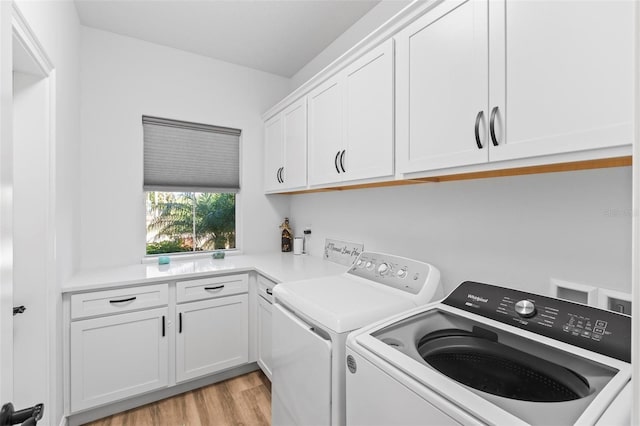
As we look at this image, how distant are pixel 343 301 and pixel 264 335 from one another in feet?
4.00

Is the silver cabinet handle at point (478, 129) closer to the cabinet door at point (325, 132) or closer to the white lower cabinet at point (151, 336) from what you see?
the cabinet door at point (325, 132)

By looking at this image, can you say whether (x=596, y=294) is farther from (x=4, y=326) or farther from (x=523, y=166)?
(x=4, y=326)

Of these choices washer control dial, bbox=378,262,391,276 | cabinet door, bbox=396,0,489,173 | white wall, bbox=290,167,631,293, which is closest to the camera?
white wall, bbox=290,167,631,293

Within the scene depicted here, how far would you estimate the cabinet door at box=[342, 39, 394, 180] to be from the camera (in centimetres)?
156

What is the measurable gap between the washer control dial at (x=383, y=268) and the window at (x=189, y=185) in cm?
182

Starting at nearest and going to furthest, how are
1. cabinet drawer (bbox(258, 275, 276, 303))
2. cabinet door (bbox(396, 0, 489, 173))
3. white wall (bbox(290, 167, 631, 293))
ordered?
white wall (bbox(290, 167, 631, 293)) → cabinet door (bbox(396, 0, 489, 173)) → cabinet drawer (bbox(258, 275, 276, 303))

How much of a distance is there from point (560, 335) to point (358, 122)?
1.33 metres

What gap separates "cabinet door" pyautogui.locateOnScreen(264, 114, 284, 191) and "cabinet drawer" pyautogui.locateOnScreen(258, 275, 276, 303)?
881 millimetres

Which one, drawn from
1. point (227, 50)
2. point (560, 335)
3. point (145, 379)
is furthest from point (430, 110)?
point (145, 379)

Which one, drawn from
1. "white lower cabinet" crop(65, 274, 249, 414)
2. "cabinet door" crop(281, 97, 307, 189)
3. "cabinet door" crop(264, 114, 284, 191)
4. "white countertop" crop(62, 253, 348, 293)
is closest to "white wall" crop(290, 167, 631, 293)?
"white countertop" crop(62, 253, 348, 293)

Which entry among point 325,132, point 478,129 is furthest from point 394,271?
point 325,132

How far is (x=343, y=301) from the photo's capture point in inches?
54.0

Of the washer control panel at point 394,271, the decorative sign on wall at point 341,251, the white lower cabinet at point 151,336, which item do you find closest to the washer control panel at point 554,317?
the washer control panel at point 394,271

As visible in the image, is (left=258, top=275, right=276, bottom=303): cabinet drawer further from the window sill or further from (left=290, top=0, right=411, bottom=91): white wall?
(left=290, top=0, right=411, bottom=91): white wall
